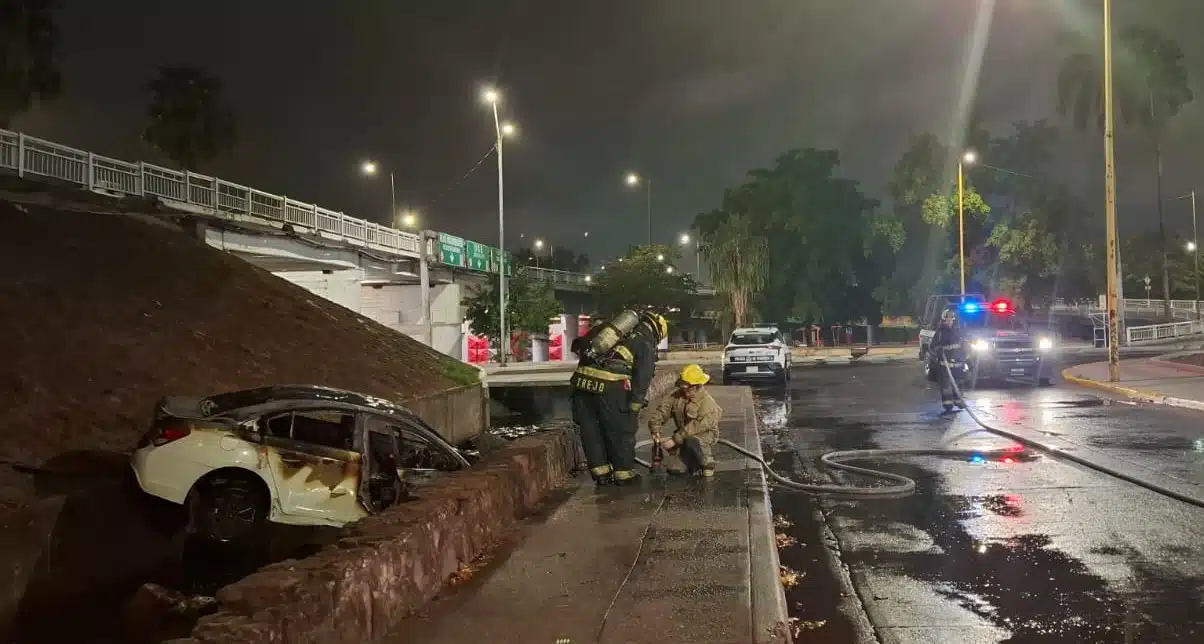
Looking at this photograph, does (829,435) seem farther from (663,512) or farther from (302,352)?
(302,352)

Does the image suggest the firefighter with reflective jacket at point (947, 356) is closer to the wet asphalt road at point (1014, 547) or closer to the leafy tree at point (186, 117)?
the wet asphalt road at point (1014, 547)

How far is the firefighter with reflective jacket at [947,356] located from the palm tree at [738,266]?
32.1m

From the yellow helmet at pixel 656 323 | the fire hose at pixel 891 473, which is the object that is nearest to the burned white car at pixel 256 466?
the yellow helmet at pixel 656 323

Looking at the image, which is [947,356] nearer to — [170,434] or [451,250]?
[170,434]

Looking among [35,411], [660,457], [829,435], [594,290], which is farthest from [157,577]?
[594,290]

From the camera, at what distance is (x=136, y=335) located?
1201 centimetres

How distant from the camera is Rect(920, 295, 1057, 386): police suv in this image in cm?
2159

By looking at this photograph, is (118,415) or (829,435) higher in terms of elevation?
(118,415)

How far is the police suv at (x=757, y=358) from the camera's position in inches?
951

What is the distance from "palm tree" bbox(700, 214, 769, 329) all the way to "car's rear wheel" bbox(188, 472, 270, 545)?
50.1 metres

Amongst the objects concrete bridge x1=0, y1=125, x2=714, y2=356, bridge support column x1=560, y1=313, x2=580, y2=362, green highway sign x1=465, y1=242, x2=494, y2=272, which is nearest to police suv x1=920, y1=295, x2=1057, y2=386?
concrete bridge x1=0, y1=125, x2=714, y2=356

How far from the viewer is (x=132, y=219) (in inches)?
710

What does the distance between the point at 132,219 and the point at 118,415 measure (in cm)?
986

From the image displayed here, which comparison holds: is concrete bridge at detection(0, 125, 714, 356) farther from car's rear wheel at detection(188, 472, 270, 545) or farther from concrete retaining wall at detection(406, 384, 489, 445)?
car's rear wheel at detection(188, 472, 270, 545)
